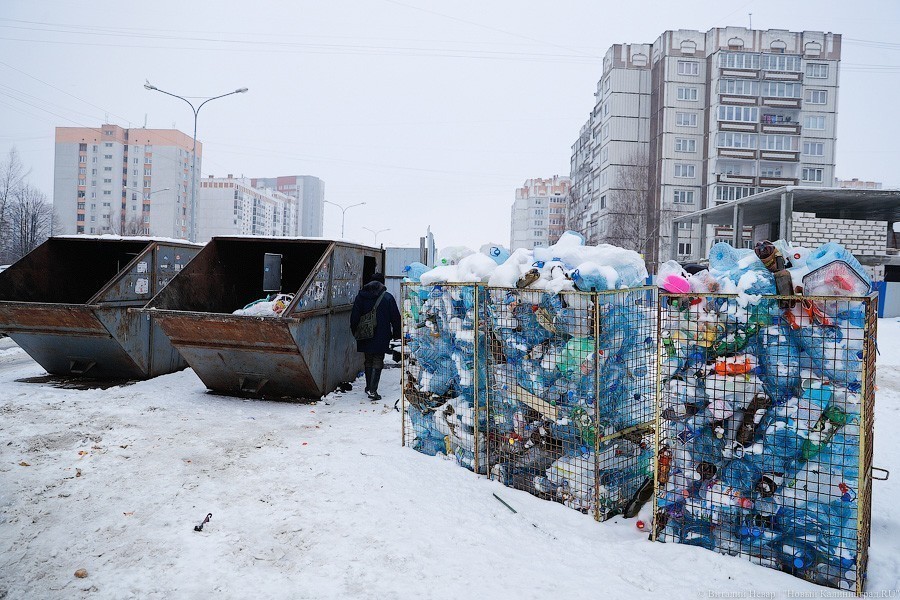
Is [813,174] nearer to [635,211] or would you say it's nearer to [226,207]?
[635,211]

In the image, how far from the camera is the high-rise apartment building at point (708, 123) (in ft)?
145

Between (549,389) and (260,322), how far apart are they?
3493 millimetres

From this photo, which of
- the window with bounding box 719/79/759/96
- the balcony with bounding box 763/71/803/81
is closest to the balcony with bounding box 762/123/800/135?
the window with bounding box 719/79/759/96

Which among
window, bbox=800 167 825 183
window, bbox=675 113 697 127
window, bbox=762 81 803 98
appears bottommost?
window, bbox=800 167 825 183

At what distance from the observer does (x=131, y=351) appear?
25.3ft

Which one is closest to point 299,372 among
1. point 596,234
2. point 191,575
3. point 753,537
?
point 191,575

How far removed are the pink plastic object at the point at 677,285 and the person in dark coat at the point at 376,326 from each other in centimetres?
431

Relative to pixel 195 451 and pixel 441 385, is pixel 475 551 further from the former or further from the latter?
pixel 195 451

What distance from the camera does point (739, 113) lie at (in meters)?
44.5

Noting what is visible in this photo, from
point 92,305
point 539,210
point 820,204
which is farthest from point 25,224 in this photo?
point 539,210

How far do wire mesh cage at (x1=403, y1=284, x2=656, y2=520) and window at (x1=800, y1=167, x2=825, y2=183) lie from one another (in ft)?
166

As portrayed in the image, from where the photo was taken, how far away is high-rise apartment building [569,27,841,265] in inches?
1746

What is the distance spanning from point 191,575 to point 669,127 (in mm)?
49775

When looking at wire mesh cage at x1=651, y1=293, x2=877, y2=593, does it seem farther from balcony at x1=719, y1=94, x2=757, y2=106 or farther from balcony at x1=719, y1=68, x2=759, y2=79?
balcony at x1=719, y1=68, x2=759, y2=79
